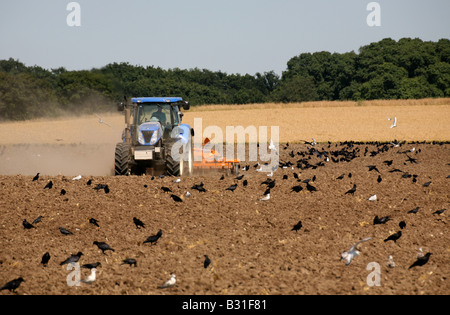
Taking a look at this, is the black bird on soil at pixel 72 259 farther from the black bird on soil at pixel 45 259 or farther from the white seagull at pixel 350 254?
the white seagull at pixel 350 254

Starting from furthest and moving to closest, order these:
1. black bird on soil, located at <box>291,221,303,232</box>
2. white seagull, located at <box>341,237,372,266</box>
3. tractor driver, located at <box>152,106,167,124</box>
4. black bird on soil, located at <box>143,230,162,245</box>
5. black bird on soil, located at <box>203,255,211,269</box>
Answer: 1. tractor driver, located at <box>152,106,167,124</box>
2. black bird on soil, located at <box>291,221,303,232</box>
3. black bird on soil, located at <box>143,230,162,245</box>
4. white seagull, located at <box>341,237,372,266</box>
5. black bird on soil, located at <box>203,255,211,269</box>

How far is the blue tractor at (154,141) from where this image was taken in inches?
583

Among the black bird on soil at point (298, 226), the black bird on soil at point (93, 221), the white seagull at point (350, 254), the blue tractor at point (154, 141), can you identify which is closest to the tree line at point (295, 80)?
the blue tractor at point (154, 141)

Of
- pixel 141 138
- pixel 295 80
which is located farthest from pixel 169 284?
pixel 295 80

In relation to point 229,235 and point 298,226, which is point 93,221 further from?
point 298,226

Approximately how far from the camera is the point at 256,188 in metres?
12.3

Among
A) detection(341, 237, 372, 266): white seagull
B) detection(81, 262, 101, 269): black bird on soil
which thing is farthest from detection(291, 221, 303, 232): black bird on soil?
detection(81, 262, 101, 269): black bird on soil

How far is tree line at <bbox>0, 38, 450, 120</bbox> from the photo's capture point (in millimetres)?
61156

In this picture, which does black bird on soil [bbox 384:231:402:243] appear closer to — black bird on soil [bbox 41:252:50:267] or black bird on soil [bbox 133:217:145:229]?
black bird on soil [bbox 133:217:145:229]

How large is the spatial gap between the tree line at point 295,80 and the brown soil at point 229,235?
47.9 meters

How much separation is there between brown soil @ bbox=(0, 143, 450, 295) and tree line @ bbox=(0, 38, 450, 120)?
47.9 m

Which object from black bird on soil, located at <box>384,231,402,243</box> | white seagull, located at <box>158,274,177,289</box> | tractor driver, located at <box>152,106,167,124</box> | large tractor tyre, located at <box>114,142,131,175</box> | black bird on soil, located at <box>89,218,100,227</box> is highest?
tractor driver, located at <box>152,106,167,124</box>

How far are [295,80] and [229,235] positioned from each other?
93616 mm
